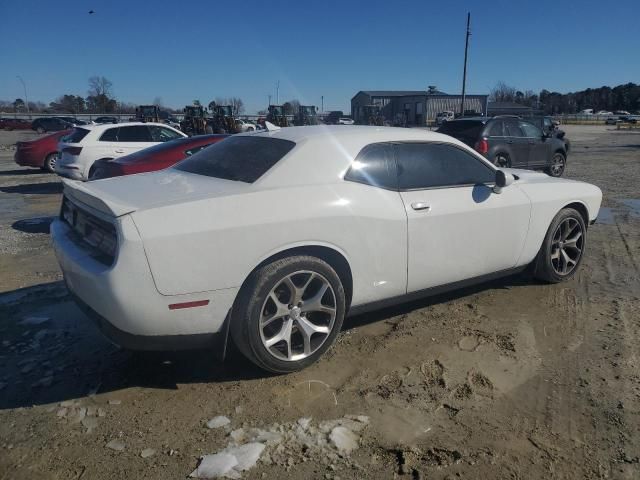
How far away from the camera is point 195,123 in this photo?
27750 millimetres

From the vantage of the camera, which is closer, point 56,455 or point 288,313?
point 56,455

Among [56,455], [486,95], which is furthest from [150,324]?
[486,95]

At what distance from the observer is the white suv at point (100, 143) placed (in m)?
10.6

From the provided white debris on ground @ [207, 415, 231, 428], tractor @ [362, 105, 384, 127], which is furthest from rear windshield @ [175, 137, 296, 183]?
tractor @ [362, 105, 384, 127]

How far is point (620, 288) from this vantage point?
482 centimetres

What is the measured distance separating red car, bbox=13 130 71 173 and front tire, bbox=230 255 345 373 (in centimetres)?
1295

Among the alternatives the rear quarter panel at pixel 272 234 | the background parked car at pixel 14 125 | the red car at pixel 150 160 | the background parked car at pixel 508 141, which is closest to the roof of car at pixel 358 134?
the rear quarter panel at pixel 272 234

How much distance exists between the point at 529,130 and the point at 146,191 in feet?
38.3

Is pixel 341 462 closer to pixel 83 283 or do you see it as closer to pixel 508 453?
pixel 508 453

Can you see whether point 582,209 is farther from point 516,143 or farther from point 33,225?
point 516,143

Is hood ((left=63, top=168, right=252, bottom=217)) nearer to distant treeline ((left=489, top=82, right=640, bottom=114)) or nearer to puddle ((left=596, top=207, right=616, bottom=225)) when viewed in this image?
puddle ((left=596, top=207, right=616, bottom=225))

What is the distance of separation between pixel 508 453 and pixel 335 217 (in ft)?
5.26

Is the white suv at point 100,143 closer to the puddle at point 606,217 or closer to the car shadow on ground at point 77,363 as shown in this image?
the car shadow on ground at point 77,363

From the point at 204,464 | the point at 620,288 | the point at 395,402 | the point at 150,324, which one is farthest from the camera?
the point at 620,288
